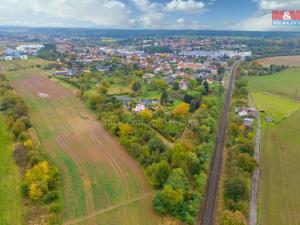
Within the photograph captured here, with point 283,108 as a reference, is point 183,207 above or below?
below

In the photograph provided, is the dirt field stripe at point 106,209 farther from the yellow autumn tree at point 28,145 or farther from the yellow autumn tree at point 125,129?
the yellow autumn tree at point 28,145

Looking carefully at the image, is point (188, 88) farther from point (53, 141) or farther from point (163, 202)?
point (163, 202)

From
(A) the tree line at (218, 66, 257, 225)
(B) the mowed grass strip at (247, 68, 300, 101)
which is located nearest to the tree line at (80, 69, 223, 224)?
(A) the tree line at (218, 66, 257, 225)

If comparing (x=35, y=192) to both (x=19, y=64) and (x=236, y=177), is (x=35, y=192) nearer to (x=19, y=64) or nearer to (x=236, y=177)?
(x=236, y=177)

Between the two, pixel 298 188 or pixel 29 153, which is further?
pixel 29 153

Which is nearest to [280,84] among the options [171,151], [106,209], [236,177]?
[171,151]

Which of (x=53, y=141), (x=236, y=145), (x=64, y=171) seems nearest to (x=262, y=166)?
(x=236, y=145)

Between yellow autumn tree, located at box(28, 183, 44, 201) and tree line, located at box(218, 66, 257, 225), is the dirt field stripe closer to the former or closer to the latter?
yellow autumn tree, located at box(28, 183, 44, 201)
